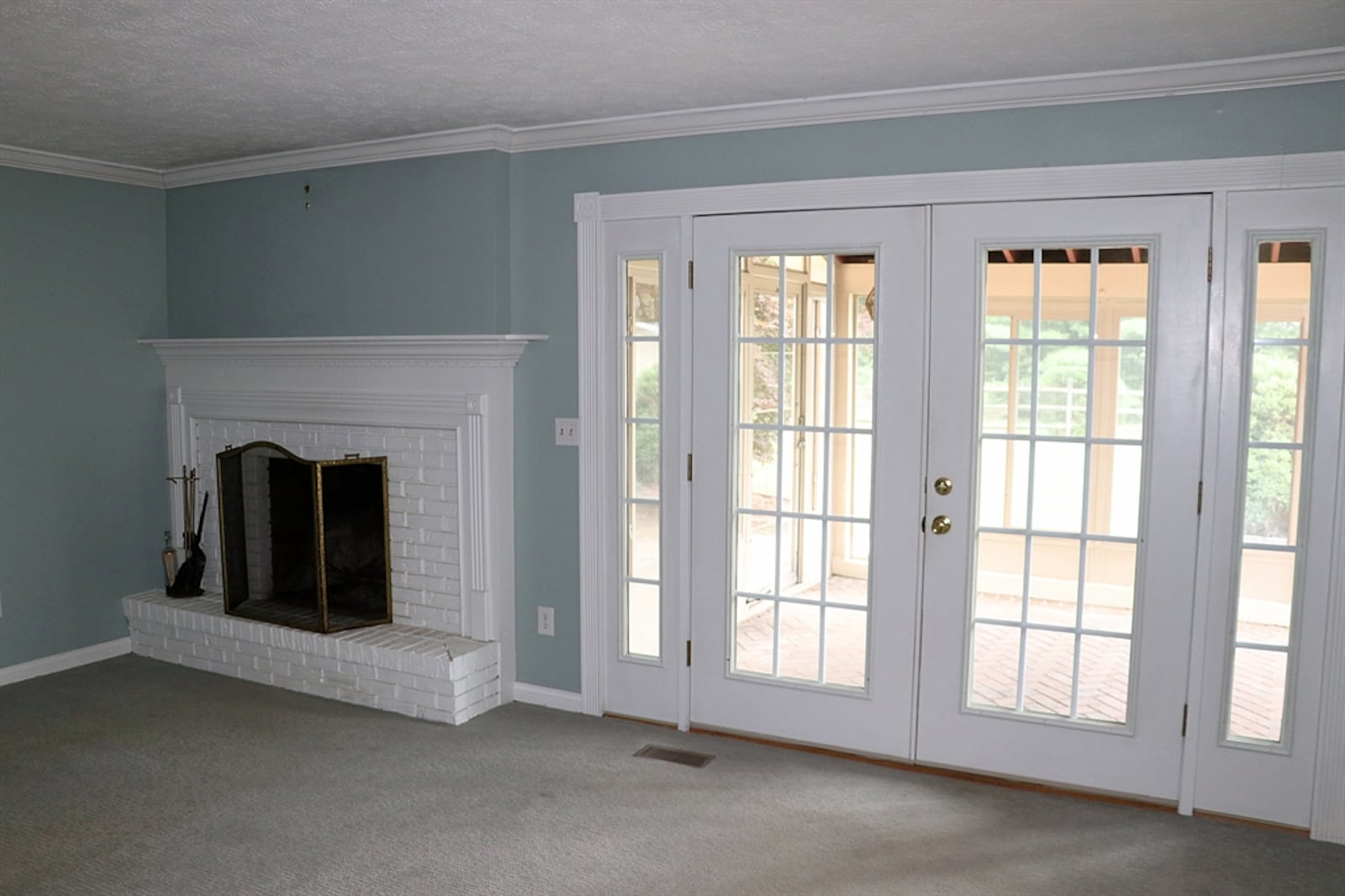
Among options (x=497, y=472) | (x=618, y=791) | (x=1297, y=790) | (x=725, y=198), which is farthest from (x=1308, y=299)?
(x=497, y=472)

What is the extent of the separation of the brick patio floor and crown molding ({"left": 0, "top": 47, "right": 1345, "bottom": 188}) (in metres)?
1.69

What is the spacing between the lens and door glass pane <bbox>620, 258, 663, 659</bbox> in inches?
157

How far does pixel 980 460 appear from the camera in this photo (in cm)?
347

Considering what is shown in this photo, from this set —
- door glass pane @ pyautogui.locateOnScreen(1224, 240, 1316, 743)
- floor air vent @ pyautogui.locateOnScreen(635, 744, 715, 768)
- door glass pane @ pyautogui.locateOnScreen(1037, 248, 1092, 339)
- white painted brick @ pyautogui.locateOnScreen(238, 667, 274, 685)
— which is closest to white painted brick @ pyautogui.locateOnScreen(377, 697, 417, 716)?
white painted brick @ pyautogui.locateOnScreen(238, 667, 274, 685)

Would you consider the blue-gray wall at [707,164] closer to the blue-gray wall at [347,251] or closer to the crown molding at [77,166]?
the blue-gray wall at [347,251]

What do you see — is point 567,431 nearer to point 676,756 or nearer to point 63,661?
point 676,756

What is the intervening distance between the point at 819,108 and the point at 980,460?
4.44 ft

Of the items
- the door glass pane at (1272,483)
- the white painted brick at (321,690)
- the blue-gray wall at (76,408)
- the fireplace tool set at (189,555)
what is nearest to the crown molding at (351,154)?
the blue-gray wall at (76,408)

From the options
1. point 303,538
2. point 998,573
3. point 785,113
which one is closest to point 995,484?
point 998,573

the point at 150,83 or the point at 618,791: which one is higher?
the point at 150,83

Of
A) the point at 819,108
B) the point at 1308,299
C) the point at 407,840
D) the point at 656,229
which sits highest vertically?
the point at 819,108

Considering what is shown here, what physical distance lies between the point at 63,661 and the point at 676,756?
3.07 metres

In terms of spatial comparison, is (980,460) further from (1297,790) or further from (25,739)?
(25,739)

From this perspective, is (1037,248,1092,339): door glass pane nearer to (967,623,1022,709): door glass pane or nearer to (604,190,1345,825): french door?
(604,190,1345,825): french door
